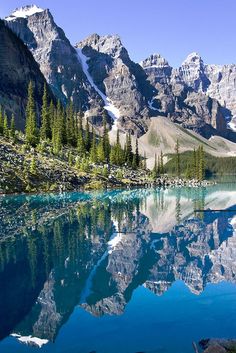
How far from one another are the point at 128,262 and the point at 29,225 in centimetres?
1767

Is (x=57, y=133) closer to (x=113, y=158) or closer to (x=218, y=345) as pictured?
(x=113, y=158)

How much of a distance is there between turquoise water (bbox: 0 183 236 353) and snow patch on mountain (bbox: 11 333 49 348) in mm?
40

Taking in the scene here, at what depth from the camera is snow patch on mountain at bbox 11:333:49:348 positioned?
51.2ft

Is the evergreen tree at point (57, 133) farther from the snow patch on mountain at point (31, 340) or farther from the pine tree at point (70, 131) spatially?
the snow patch on mountain at point (31, 340)

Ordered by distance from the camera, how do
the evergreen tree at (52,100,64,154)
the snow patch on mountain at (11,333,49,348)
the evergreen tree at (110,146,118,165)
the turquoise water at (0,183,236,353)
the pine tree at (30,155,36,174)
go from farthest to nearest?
the evergreen tree at (110,146,118,165) → the evergreen tree at (52,100,64,154) → the pine tree at (30,155,36,174) → the turquoise water at (0,183,236,353) → the snow patch on mountain at (11,333,49,348)

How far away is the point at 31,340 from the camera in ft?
52.2

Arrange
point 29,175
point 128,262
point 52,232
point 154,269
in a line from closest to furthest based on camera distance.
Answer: point 154,269 < point 128,262 < point 52,232 < point 29,175

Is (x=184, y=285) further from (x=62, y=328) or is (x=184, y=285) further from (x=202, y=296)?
(x=62, y=328)

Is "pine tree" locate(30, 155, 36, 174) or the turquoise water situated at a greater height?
"pine tree" locate(30, 155, 36, 174)

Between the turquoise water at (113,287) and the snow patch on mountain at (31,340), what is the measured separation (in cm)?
4

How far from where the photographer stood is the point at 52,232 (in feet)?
130

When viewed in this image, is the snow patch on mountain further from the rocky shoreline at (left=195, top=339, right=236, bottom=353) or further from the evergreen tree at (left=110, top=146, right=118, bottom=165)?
the evergreen tree at (left=110, top=146, right=118, bottom=165)

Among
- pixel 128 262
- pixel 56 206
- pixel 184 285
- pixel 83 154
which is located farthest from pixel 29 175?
pixel 184 285

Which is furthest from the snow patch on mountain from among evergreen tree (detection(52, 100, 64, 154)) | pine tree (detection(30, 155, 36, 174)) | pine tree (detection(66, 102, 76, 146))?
pine tree (detection(66, 102, 76, 146))
